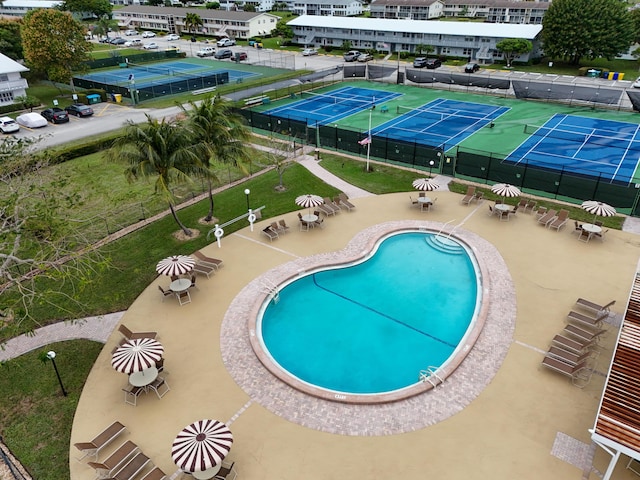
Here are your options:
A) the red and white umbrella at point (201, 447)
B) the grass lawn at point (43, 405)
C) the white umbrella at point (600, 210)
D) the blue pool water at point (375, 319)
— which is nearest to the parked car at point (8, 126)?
the grass lawn at point (43, 405)

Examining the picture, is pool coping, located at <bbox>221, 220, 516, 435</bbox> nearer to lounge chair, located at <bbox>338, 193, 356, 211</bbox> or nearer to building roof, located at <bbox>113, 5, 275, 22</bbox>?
lounge chair, located at <bbox>338, 193, 356, 211</bbox>

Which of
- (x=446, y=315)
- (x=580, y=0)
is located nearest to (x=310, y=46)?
(x=580, y=0)

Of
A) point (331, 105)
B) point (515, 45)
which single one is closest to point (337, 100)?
point (331, 105)

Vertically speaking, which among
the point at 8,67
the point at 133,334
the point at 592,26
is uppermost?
the point at 592,26

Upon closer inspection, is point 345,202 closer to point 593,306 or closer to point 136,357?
point 593,306

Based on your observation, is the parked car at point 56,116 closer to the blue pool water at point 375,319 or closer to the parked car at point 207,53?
the blue pool water at point 375,319
